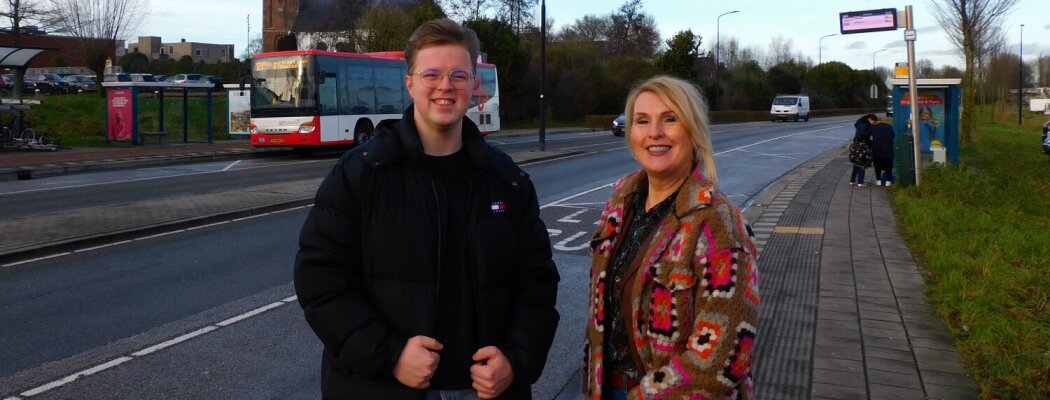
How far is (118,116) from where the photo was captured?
2880cm

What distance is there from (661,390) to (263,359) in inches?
164

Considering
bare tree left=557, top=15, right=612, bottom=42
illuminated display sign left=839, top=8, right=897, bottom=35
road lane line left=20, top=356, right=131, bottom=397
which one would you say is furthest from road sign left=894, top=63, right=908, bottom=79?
bare tree left=557, top=15, right=612, bottom=42

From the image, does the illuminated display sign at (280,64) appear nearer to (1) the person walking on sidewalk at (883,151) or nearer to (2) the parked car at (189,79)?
(2) the parked car at (189,79)

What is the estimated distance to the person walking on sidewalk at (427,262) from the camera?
2418 mm

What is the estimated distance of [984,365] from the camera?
5320 millimetres

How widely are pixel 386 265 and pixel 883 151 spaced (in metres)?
16.5

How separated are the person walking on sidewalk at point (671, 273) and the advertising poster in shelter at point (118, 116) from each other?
93.4 feet

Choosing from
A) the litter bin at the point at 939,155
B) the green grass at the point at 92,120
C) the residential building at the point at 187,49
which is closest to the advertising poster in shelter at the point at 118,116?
the green grass at the point at 92,120

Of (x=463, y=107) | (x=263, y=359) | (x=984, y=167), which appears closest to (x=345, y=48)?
(x=984, y=167)

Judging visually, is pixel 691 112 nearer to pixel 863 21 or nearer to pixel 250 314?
pixel 250 314

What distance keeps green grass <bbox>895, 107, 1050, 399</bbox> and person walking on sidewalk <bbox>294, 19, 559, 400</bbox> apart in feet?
11.1

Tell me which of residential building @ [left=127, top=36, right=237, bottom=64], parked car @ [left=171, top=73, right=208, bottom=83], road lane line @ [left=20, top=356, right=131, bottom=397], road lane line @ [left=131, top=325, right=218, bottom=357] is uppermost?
residential building @ [left=127, top=36, right=237, bottom=64]

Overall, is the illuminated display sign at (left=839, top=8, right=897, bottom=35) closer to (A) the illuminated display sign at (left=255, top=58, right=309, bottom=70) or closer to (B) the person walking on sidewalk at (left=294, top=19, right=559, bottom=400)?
(A) the illuminated display sign at (left=255, top=58, right=309, bottom=70)

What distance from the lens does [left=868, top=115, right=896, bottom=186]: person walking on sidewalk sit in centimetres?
1706
